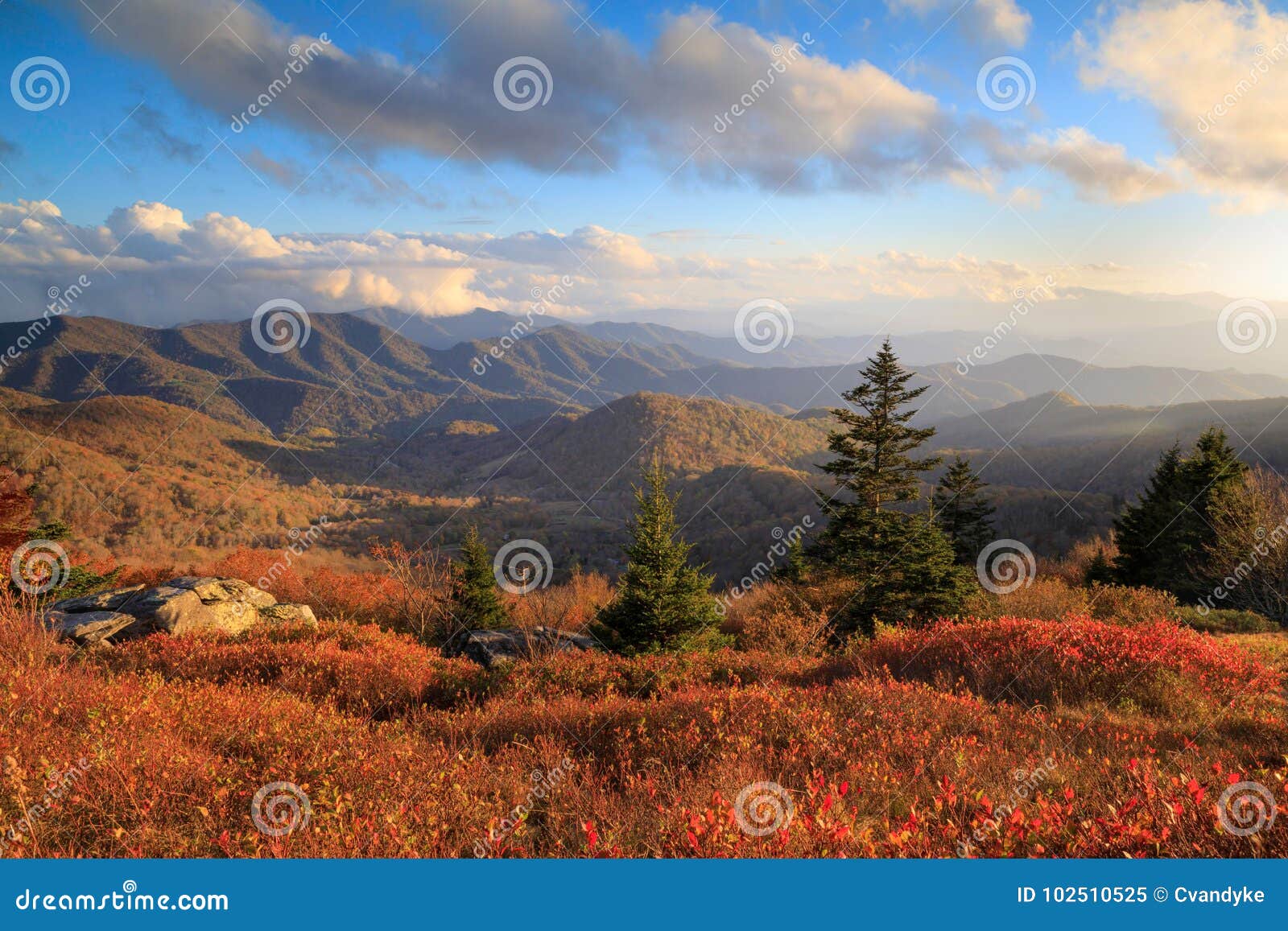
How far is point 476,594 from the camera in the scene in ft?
65.3

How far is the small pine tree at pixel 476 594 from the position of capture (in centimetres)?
1967

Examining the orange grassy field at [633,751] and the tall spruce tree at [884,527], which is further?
the tall spruce tree at [884,527]

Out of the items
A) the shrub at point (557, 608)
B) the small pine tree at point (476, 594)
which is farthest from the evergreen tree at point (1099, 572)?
the small pine tree at point (476, 594)

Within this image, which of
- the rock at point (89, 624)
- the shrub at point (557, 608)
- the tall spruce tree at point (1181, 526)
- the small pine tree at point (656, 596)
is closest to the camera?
the rock at point (89, 624)

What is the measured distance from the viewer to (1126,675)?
9164 millimetres

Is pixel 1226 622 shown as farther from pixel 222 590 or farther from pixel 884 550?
pixel 222 590

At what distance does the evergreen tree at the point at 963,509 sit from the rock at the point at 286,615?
33115mm

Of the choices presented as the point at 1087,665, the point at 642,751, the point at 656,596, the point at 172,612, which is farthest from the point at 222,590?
the point at 1087,665

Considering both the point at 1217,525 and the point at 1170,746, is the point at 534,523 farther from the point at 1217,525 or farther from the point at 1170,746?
the point at 1170,746

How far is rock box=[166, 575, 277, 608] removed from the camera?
46.5 ft

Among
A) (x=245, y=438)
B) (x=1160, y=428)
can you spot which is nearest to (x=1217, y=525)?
(x=1160, y=428)

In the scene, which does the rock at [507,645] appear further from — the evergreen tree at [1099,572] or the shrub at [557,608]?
the evergreen tree at [1099,572]

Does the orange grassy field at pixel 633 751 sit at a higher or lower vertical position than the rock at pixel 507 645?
higher

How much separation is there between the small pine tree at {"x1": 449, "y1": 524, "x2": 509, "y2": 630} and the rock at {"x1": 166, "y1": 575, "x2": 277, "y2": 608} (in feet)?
18.2
